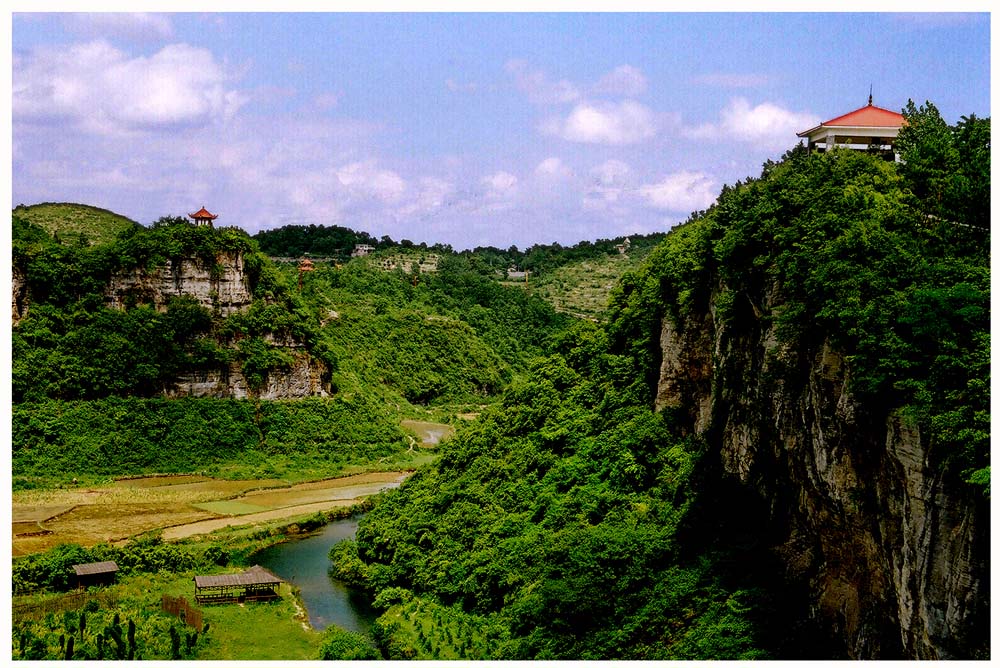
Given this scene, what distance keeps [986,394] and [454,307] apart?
239ft

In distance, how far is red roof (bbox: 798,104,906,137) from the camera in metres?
27.1

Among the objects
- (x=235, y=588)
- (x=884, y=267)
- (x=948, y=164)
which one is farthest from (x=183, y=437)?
(x=884, y=267)

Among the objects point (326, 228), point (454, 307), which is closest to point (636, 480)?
point (454, 307)

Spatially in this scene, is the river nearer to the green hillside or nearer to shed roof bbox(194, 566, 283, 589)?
shed roof bbox(194, 566, 283, 589)

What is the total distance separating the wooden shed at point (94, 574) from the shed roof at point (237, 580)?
272 cm

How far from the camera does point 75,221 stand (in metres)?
Answer: 72.8

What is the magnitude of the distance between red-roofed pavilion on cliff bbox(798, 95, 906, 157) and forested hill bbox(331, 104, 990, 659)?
1.36 m

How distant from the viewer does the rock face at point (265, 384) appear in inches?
2195

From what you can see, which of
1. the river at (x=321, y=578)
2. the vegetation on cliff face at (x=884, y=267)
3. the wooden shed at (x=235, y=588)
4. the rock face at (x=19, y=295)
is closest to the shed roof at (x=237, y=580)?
the wooden shed at (x=235, y=588)

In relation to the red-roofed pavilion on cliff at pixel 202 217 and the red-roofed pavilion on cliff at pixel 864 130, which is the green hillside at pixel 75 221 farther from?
the red-roofed pavilion on cliff at pixel 864 130

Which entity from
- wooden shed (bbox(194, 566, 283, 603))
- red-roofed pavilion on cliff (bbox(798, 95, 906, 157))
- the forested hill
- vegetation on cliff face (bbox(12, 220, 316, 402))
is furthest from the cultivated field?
red-roofed pavilion on cliff (bbox(798, 95, 906, 157))

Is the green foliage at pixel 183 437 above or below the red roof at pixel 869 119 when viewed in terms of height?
below

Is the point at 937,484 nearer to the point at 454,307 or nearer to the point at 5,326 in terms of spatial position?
the point at 5,326

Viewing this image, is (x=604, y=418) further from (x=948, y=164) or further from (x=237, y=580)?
(x=948, y=164)
